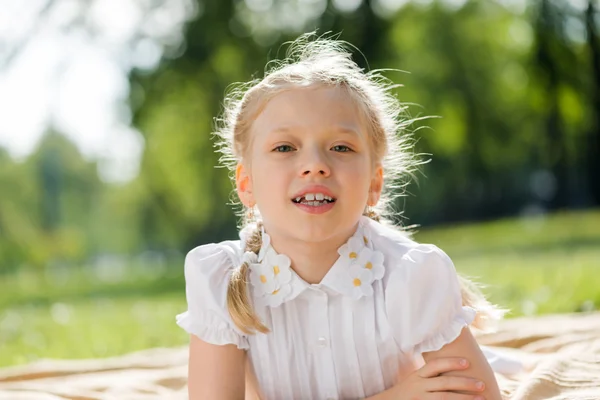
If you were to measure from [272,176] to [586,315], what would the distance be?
283cm

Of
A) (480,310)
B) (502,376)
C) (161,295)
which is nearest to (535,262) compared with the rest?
(161,295)

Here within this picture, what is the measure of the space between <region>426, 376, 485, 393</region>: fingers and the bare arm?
1.86 ft

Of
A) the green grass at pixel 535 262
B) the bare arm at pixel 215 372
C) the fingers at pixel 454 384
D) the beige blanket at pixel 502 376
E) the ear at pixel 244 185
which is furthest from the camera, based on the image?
the green grass at pixel 535 262

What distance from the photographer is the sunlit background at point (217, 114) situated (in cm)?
782

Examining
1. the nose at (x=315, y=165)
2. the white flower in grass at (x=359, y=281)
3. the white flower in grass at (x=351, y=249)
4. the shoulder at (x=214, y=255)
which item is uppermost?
the nose at (x=315, y=165)

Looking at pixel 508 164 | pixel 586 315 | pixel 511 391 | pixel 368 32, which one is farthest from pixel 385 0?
pixel 511 391

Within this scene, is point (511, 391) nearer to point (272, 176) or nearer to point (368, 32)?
point (272, 176)

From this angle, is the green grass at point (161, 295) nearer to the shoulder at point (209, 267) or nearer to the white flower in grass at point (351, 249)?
the shoulder at point (209, 267)

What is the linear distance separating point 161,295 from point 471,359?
7345 millimetres

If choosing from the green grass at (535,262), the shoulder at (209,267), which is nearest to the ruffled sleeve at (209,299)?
the shoulder at (209,267)

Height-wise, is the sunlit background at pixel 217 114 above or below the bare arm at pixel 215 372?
above

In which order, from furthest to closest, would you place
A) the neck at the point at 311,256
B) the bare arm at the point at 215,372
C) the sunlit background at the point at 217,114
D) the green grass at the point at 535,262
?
the sunlit background at the point at 217,114
the green grass at the point at 535,262
the neck at the point at 311,256
the bare arm at the point at 215,372

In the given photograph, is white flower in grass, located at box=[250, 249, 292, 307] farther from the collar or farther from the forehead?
the forehead

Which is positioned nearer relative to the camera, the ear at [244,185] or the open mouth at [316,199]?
the open mouth at [316,199]
